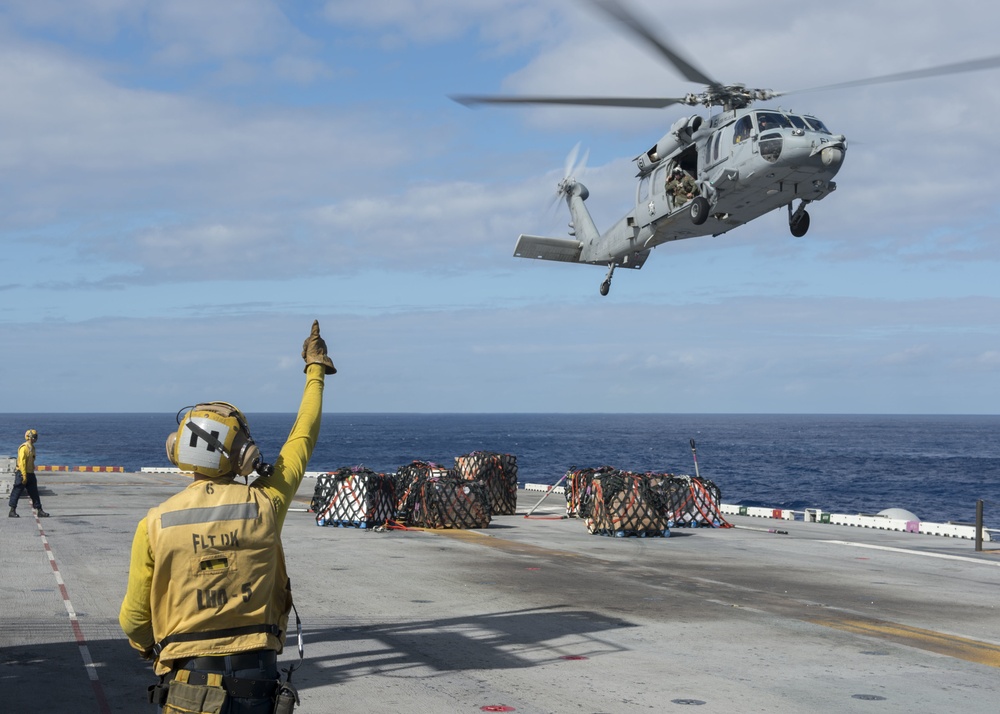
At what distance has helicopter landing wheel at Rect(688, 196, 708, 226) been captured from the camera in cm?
2148

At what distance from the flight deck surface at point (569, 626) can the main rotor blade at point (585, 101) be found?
8.53m

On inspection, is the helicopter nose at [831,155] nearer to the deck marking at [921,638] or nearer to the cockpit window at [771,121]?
the cockpit window at [771,121]

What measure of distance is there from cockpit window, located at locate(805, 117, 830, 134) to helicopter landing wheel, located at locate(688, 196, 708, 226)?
259cm

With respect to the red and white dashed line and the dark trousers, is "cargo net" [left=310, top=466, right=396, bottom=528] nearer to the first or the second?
the dark trousers

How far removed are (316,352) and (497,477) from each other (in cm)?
2678

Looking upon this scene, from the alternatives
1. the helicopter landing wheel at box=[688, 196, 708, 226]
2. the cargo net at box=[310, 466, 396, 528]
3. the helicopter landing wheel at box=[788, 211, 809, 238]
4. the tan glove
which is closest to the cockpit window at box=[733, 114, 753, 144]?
the helicopter landing wheel at box=[688, 196, 708, 226]

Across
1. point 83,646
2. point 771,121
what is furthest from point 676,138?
point 83,646

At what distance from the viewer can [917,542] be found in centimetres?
2520

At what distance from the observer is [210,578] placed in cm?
434

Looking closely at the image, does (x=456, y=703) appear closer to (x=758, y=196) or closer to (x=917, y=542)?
(x=758, y=196)

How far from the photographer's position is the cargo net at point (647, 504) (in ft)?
80.8

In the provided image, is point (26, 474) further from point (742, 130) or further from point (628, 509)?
point (742, 130)

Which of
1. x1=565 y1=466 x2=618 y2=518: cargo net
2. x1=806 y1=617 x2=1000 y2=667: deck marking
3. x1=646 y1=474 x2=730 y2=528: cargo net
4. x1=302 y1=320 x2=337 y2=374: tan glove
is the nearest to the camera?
x1=302 y1=320 x2=337 y2=374: tan glove

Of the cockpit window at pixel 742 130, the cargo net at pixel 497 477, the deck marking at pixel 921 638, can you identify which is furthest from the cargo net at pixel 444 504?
the deck marking at pixel 921 638
